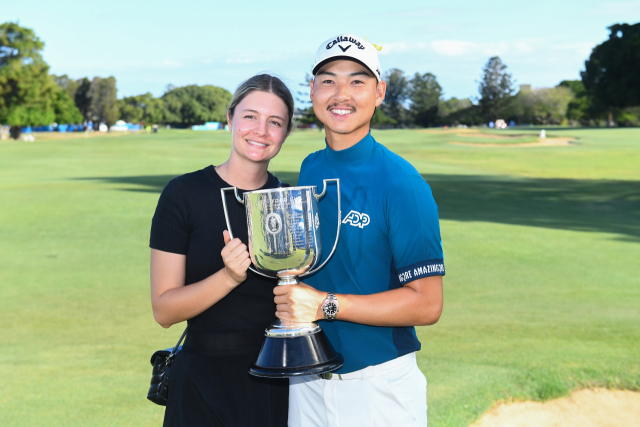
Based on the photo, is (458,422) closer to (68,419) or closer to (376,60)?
(68,419)

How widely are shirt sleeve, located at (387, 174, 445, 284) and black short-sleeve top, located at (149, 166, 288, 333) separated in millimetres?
708

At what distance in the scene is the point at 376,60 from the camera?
108 inches

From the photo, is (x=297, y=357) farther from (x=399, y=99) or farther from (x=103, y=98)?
(x=399, y=99)

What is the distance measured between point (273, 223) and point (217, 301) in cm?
43

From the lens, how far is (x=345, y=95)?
2.72 meters

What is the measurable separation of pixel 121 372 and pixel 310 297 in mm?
4177

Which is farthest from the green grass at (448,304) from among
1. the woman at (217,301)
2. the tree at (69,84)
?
the tree at (69,84)

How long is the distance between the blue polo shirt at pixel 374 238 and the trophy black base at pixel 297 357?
0.48 ft

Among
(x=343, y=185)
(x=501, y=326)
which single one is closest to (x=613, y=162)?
(x=501, y=326)

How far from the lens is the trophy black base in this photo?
97.5 inches

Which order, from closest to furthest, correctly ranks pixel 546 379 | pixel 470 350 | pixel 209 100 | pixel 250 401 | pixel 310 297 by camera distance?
pixel 310 297, pixel 250 401, pixel 546 379, pixel 470 350, pixel 209 100

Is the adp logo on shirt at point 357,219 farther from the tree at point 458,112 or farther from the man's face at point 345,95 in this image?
the tree at point 458,112

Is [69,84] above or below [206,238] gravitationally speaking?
above

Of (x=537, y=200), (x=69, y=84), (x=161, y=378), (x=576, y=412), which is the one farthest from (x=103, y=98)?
(x=161, y=378)
